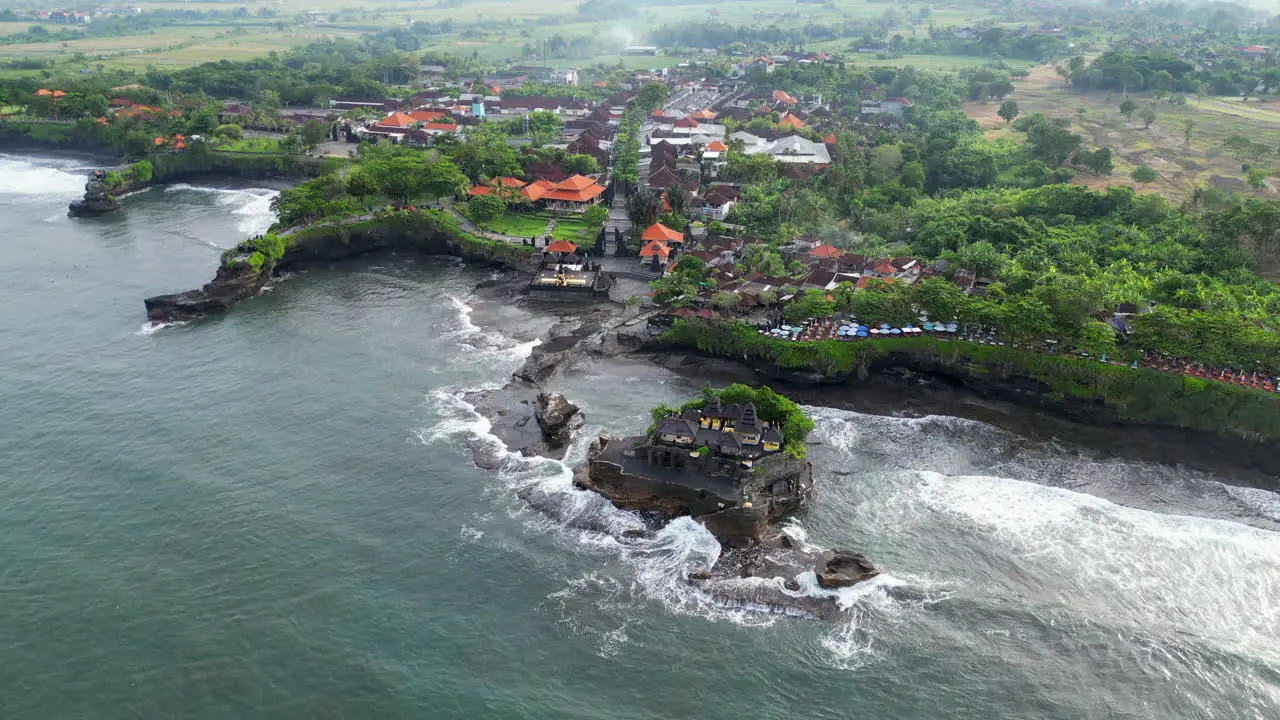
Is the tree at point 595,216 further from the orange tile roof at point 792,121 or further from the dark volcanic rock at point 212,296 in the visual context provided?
the orange tile roof at point 792,121

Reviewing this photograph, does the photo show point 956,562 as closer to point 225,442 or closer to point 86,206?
point 225,442

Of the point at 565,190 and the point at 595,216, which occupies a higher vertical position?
the point at 565,190

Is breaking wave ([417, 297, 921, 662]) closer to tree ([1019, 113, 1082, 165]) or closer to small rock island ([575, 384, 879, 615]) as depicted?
small rock island ([575, 384, 879, 615])

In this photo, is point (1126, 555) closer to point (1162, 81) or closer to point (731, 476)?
point (731, 476)

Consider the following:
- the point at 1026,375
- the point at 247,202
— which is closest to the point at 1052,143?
the point at 1026,375

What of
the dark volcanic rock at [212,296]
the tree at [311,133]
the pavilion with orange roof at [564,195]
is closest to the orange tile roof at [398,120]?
the tree at [311,133]

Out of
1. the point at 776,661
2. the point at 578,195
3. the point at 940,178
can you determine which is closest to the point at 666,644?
the point at 776,661

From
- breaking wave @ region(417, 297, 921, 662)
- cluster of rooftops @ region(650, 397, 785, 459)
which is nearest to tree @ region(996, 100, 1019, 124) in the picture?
cluster of rooftops @ region(650, 397, 785, 459)
